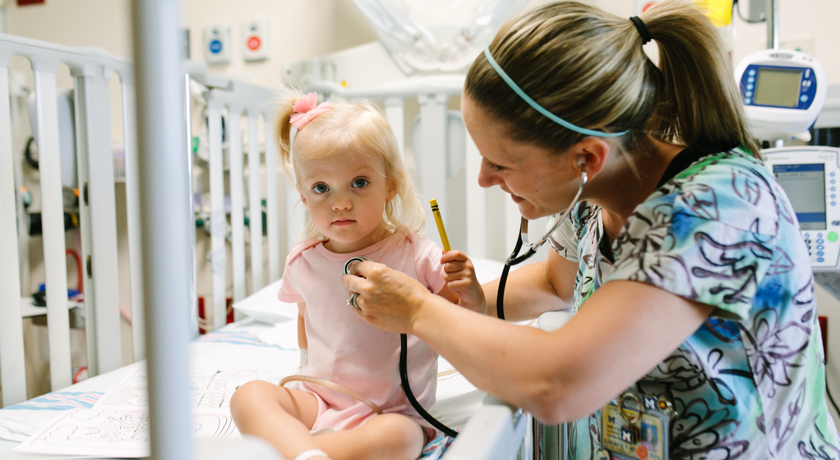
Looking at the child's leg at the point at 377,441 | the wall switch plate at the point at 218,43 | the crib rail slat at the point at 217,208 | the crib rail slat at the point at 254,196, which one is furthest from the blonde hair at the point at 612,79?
the wall switch plate at the point at 218,43

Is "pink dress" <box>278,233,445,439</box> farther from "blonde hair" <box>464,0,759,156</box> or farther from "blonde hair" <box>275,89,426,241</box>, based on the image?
"blonde hair" <box>464,0,759,156</box>

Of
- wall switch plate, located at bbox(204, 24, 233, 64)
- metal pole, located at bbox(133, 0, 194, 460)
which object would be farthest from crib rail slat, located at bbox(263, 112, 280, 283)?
metal pole, located at bbox(133, 0, 194, 460)

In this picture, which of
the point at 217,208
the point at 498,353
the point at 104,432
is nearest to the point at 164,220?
the point at 498,353

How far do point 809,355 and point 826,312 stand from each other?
1658 mm

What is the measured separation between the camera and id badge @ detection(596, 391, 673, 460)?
28.3 inches

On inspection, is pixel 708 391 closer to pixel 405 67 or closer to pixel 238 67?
pixel 405 67

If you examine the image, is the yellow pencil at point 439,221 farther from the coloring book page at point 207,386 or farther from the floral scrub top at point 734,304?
the coloring book page at point 207,386

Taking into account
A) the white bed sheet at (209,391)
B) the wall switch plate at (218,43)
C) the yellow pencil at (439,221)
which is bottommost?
the white bed sheet at (209,391)

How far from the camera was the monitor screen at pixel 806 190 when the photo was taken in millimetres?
1496

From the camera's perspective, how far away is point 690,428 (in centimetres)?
75

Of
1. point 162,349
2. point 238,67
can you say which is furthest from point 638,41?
point 238,67

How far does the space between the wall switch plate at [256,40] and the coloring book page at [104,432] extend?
1.82 m

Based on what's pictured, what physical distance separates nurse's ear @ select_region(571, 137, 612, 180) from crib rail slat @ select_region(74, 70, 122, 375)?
1181 mm

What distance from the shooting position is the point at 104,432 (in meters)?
1.00
